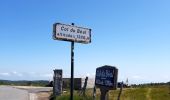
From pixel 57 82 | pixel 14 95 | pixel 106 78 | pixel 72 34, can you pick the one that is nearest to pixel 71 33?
pixel 72 34

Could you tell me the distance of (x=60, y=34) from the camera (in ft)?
45.6

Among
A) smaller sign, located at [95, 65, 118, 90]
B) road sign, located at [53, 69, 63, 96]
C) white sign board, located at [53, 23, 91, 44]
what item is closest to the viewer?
smaller sign, located at [95, 65, 118, 90]

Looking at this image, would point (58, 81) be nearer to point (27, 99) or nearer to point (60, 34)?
point (27, 99)

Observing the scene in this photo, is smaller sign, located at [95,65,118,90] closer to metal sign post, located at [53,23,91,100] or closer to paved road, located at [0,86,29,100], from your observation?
metal sign post, located at [53,23,91,100]

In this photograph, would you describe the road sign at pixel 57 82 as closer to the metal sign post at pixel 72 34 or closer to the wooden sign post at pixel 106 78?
the metal sign post at pixel 72 34

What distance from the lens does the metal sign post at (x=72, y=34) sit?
1388cm

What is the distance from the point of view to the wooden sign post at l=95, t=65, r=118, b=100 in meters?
13.2

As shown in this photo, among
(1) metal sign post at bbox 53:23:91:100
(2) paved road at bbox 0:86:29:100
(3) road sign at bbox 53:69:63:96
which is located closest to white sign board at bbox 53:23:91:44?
(1) metal sign post at bbox 53:23:91:100

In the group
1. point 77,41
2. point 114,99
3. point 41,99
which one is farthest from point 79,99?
point 77,41

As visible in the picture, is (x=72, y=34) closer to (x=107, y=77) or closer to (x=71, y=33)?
(x=71, y=33)

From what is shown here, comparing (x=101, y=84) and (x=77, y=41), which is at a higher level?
(x=77, y=41)

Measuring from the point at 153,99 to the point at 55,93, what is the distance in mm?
6799

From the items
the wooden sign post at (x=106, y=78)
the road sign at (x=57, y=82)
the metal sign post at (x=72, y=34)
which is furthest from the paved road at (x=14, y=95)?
the wooden sign post at (x=106, y=78)

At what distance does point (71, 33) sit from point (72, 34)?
4cm
